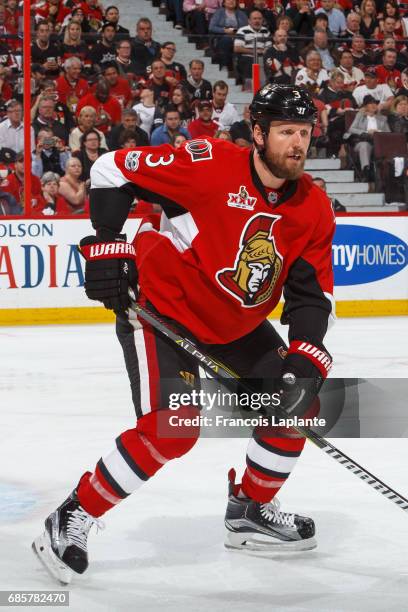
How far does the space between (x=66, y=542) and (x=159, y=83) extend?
6.84 metres

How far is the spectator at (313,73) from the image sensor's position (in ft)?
30.5

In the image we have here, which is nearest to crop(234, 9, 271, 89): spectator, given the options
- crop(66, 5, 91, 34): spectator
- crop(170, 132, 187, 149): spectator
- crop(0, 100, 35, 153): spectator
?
crop(170, 132, 187, 149): spectator

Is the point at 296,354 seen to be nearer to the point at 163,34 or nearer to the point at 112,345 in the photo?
the point at 112,345

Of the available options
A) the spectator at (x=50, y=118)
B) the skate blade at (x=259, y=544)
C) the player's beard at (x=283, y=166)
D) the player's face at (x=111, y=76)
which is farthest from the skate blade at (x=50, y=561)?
the player's face at (x=111, y=76)

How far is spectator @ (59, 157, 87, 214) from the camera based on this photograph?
24.8 ft

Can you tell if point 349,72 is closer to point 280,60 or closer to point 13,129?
point 280,60

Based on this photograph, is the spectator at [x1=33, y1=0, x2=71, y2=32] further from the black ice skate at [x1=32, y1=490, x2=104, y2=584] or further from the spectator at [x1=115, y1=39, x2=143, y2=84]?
the black ice skate at [x1=32, y1=490, x2=104, y2=584]

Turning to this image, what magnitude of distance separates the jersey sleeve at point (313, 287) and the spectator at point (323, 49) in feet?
22.8

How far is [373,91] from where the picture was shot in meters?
9.31

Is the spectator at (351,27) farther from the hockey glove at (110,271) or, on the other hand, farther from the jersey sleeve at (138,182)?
the hockey glove at (110,271)

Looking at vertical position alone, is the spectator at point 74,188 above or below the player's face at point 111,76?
below

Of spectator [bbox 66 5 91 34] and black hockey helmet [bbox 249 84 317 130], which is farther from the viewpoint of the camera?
spectator [bbox 66 5 91 34]

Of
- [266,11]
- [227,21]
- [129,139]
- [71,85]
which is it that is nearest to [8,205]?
[129,139]

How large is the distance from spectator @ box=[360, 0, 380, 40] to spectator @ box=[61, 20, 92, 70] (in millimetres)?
2908
